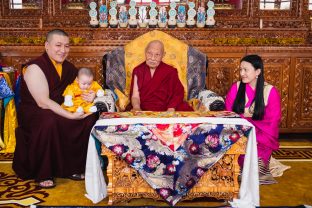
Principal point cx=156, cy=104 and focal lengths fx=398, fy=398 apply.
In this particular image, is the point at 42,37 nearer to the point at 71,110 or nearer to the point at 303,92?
the point at 71,110

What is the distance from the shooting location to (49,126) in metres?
2.90

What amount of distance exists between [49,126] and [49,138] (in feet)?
0.29

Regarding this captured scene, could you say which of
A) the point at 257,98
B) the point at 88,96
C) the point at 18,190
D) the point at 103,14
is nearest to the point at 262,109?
the point at 257,98

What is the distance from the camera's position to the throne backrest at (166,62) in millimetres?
3570

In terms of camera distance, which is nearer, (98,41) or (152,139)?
(152,139)

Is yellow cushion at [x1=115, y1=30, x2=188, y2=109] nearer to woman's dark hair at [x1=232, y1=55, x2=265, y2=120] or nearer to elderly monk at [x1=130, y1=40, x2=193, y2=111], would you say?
elderly monk at [x1=130, y1=40, x2=193, y2=111]

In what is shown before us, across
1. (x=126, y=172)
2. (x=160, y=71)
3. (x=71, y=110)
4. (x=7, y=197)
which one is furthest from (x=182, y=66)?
(x=7, y=197)

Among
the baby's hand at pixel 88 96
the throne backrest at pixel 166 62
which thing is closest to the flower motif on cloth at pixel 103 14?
the throne backrest at pixel 166 62

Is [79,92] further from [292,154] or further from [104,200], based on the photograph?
[292,154]

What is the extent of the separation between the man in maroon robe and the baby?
49mm

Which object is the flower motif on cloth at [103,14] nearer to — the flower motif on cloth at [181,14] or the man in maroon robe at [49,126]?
the flower motif on cloth at [181,14]

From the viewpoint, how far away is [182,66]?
3.62 meters

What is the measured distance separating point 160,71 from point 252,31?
1795 millimetres

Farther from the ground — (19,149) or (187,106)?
(187,106)
